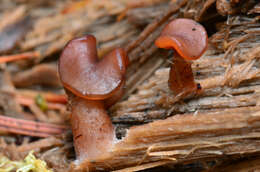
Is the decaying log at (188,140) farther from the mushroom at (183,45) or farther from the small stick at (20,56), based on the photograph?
the small stick at (20,56)

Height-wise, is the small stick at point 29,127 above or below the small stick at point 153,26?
below

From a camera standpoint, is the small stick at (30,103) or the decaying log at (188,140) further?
the small stick at (30,103)

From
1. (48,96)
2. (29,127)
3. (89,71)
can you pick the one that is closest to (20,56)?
(48,96)

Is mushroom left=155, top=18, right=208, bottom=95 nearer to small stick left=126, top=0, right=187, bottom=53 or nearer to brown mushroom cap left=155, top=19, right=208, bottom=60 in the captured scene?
brown mushroom cap left=155, top=19, right=208, bottom=60

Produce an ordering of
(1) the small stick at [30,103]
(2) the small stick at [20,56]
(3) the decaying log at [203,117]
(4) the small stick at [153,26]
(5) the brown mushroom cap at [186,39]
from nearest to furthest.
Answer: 1. (5) the brown mushroom cap at [186,39]
2. (3) the decaying log at [203,117]
3. (4) the small stick at [153,26]
4. (1) the small stick at [30,103]
5. (2) the small stick at [20,56]

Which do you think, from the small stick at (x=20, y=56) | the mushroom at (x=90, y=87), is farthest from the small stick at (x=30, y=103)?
the mushroom at (x=90, y=87)

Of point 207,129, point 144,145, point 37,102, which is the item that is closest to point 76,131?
point 144,145
